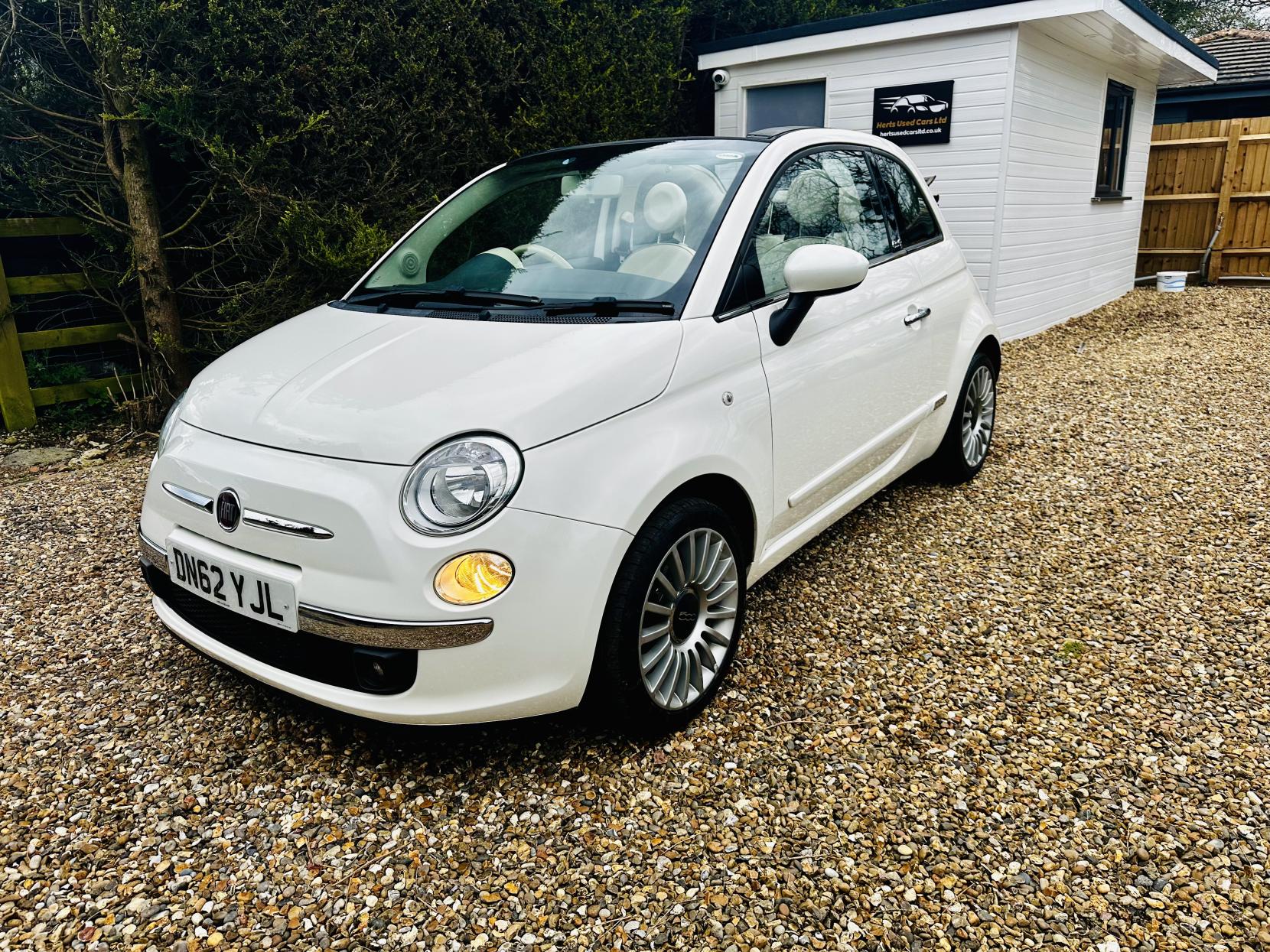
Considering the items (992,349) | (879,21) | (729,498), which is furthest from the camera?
(879,21)

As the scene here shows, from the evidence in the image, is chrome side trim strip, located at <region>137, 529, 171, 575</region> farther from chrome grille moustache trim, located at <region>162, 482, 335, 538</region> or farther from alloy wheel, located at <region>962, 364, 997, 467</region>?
alloy wheel, located at <region>962, 364, 997, 467</region>

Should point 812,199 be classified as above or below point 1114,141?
below

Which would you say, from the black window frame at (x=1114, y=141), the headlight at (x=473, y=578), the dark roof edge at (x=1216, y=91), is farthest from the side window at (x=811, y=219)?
the dark roof edge at (x=1216, y=91)

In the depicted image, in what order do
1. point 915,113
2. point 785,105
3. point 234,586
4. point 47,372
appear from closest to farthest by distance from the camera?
1. point 234,586
2. point 47,372
3. point 915,113
4. point 785,105

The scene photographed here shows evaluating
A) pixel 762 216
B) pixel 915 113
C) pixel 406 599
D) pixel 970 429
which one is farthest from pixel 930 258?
pixel 915 113

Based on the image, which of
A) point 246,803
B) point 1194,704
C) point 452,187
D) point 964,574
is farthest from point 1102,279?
point 246,803

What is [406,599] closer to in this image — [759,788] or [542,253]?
[759,788]

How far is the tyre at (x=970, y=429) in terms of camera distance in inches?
176

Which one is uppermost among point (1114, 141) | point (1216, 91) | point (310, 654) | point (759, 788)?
point (1216, 91)

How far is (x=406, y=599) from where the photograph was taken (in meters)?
2.10

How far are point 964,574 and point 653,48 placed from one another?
655 cm

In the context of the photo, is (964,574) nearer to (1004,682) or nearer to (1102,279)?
(1004,682)

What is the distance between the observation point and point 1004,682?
9.62ft

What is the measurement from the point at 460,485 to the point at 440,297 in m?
1.06
